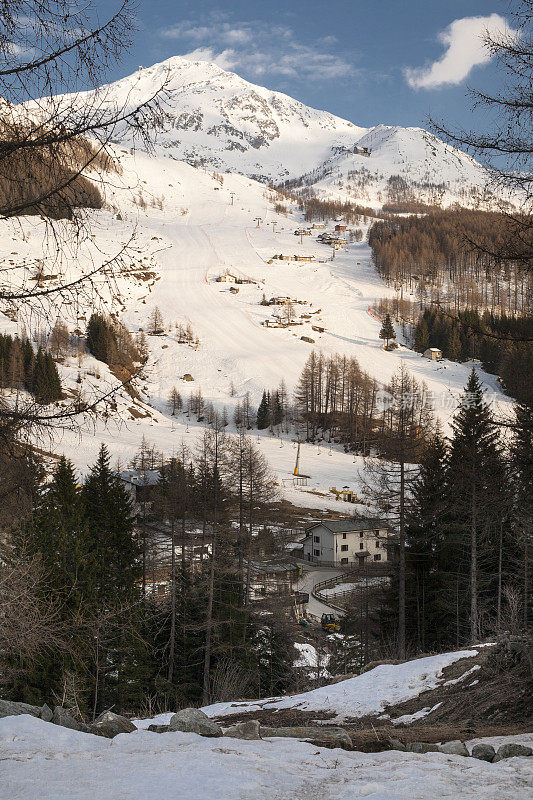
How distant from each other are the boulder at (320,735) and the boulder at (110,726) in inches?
57.0

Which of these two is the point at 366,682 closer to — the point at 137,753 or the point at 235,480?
the point at 137,753

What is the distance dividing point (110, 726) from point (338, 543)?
36.4 meters

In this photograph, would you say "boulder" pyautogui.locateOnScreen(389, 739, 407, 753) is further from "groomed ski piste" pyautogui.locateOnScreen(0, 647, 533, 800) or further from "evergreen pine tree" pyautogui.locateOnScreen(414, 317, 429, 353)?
"evergreen pine tree" pyautogui.locateOnScreen(414, 317, 429, 353)

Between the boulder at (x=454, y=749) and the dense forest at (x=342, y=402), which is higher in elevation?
the boulder at (x=454, y=749)

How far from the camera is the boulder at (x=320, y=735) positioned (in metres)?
4.88

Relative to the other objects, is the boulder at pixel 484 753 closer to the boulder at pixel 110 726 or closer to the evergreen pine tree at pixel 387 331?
Result: the boulder at pixel 110 726

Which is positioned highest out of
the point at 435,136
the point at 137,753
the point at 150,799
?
the point at 435,136

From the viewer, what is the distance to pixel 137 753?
412 cm

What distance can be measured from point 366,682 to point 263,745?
6.69m

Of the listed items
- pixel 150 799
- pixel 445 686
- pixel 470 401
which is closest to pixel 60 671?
pixel 445 686

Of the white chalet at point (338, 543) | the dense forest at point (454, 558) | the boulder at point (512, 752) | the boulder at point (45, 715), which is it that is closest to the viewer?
the boulder at point (512, 752)

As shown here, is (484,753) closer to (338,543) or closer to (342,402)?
(338,543)

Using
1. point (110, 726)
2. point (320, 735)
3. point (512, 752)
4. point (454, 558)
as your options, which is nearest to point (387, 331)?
point (454, 558)

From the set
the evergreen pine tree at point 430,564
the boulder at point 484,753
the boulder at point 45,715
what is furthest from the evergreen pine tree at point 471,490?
the boulder at point 45,715
